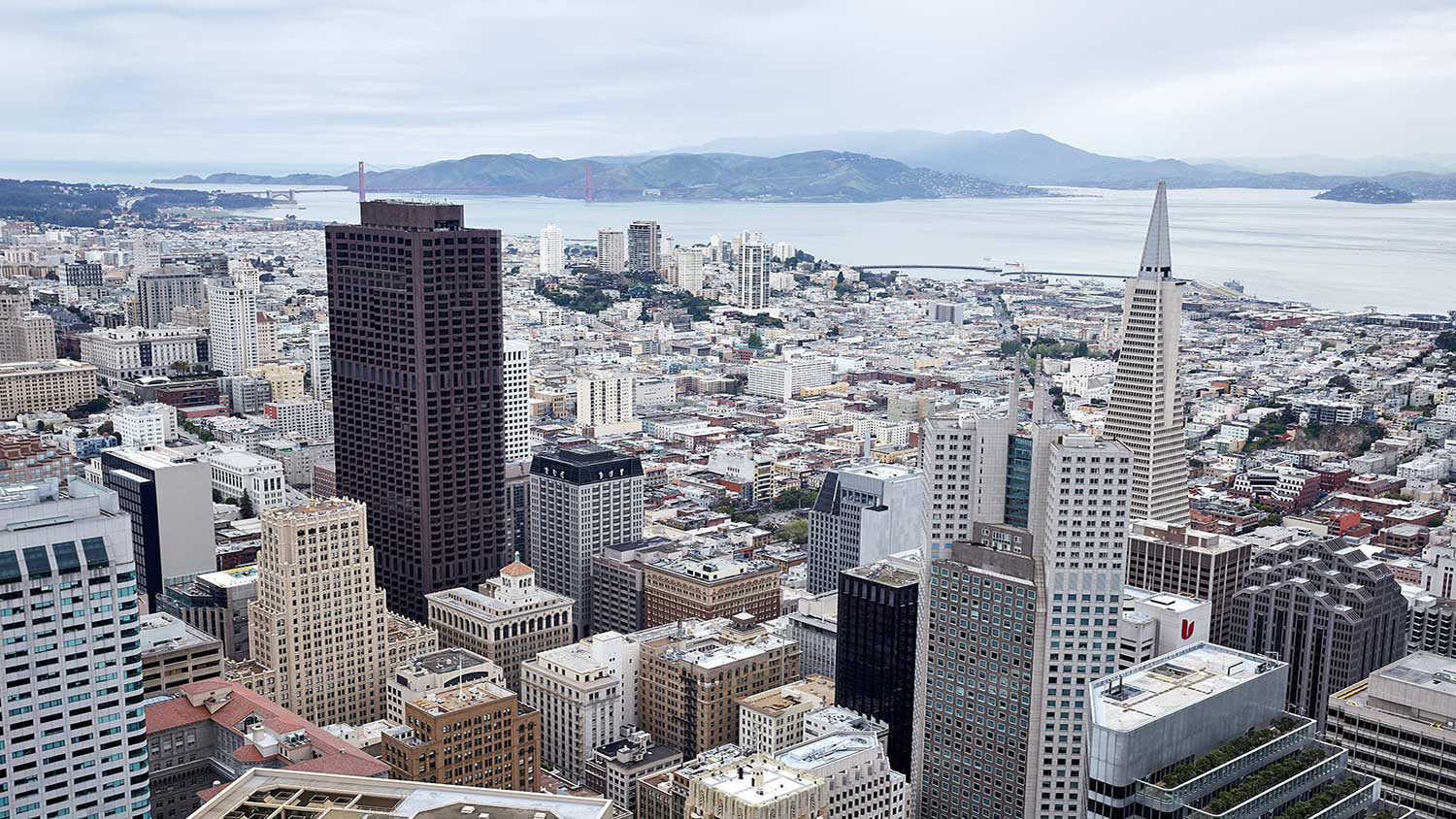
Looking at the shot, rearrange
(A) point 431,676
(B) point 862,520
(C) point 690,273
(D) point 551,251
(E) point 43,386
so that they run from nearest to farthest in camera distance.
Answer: (A) point 431,676 → (B) point 862,520 → (E) point 43,386 → (C) point 690,273 → (D) point 551,251

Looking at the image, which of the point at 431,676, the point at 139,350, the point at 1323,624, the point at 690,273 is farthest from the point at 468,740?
the point at 690,273

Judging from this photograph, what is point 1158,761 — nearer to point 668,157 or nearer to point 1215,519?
point 1215,519

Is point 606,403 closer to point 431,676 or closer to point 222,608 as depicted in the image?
point 222,608

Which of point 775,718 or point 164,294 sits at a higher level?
point 164,294

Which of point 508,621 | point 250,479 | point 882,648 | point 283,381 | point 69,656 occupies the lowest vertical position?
point 508,621

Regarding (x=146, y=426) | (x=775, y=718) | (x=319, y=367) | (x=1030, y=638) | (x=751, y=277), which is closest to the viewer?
(x=1030, y=638)

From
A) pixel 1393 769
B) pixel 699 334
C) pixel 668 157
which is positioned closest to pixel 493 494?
pixel 1393 769

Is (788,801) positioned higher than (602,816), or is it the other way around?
(602,816)

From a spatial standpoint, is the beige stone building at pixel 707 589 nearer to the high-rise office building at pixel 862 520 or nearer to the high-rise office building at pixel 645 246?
the high-rise office building at pixel 862 520
